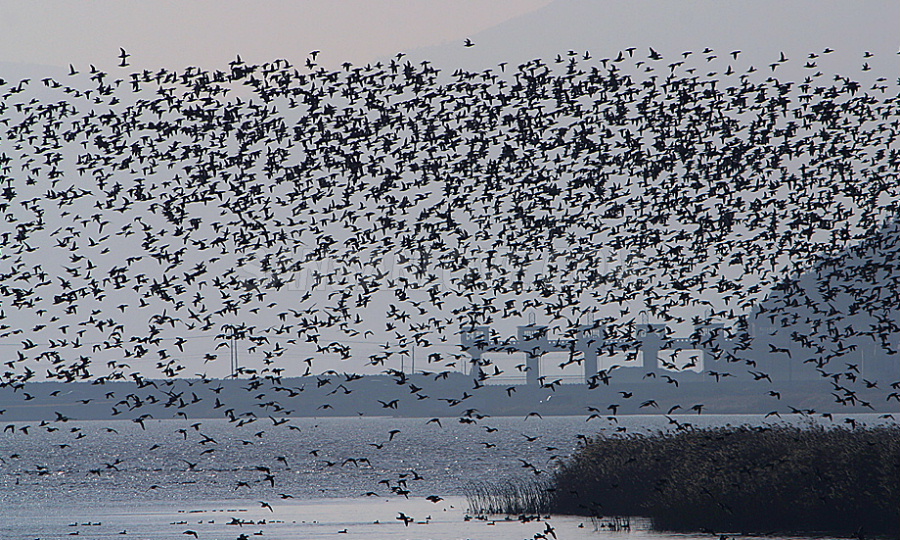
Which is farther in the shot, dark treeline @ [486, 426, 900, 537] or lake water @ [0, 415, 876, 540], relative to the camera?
lake water @ [0, 415, 876, 540]

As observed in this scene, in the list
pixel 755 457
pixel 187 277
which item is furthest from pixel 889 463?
pixel 187 277

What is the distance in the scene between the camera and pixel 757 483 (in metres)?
44.3

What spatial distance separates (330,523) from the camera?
5934 centimetres

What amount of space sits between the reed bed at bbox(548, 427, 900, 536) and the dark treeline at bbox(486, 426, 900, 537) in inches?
1.4

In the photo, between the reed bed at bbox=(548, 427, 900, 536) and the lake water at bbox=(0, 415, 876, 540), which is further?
the lake water at bbox=(0, 415, 876, 540)

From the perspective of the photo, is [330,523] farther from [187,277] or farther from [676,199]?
[676,199]

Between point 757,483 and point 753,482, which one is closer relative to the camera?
point 757,483

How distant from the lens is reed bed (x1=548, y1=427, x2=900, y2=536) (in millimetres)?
41812

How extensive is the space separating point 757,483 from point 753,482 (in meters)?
0.19

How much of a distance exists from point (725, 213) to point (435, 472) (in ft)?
253

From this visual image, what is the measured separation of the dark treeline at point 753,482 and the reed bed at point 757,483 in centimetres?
4

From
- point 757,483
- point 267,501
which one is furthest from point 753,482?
point 267,501

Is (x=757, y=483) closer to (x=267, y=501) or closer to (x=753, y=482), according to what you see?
(x=753, y=482)

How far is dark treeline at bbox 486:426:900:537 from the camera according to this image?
41844mm
